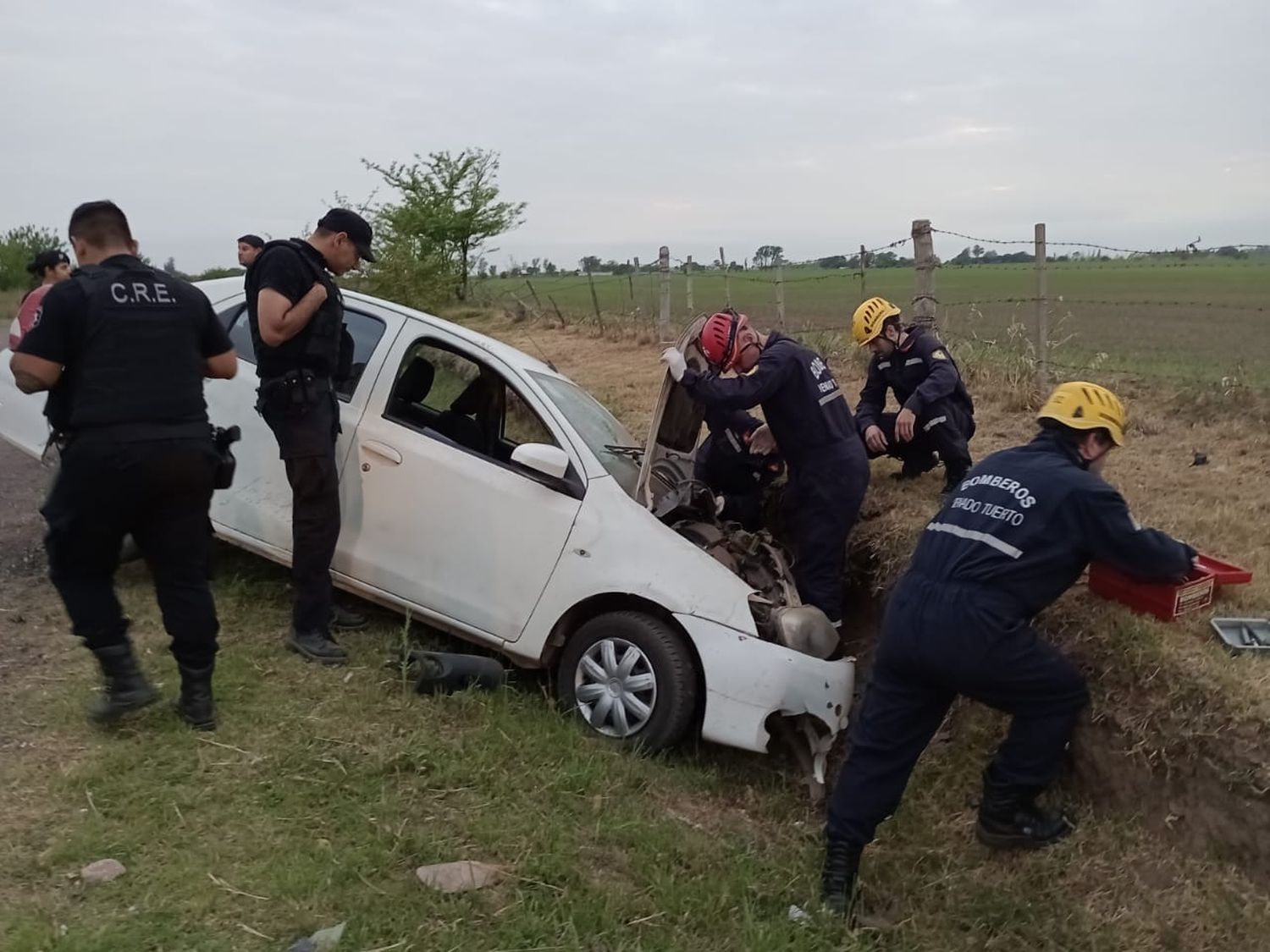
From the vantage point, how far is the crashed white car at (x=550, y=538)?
13.5 ft

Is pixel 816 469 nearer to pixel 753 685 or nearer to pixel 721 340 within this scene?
pixel 721 340

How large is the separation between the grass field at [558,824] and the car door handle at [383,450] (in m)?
0.89

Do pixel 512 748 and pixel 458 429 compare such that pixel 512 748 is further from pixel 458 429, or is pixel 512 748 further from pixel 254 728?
pixel 458 429

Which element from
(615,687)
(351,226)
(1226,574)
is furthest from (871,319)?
(351,226)

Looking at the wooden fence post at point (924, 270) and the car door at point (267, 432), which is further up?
the wooden fence post at point (924, 270)

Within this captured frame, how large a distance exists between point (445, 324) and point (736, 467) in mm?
1645

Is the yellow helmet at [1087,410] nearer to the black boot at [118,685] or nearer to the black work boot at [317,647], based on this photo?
the black work boot at [317,647]

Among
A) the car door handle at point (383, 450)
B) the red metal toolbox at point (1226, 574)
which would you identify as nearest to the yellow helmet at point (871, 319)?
the red metal toolbox at point (1226, 574)

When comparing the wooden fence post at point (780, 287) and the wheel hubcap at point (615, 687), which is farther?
the wooden fence post at point (780, 287)

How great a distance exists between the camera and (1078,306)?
1383 inches

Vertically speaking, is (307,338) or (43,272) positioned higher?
(43,272)

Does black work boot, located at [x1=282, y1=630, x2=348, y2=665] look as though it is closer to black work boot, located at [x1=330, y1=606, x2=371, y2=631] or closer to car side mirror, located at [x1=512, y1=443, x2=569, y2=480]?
black work boot, located at [x1=330, y1=606, x2=371, y2=631]

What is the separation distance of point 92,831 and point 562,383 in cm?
287

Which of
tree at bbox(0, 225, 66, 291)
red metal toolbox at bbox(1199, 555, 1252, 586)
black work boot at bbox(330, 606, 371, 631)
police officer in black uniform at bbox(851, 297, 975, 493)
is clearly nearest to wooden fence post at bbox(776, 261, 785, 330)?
police officer in black uniform at bbox(851, 297, 975, 493)
